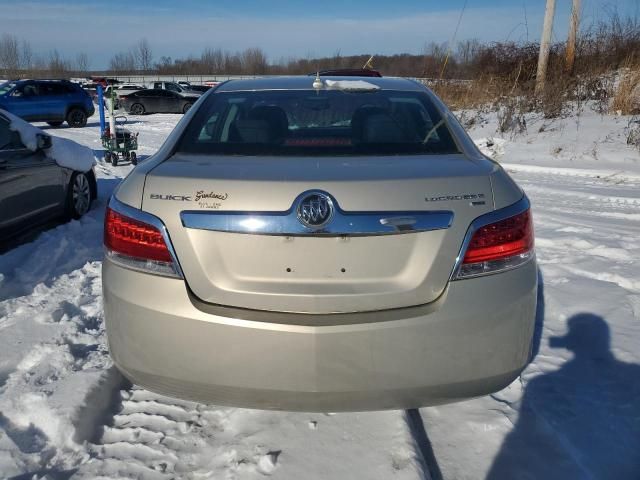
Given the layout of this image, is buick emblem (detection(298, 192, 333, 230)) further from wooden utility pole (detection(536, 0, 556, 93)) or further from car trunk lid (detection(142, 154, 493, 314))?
wooden utility pole (detection(536, 0, 556, 93))

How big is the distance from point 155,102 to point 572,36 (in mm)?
18836

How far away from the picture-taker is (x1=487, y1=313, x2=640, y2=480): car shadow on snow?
2359 mm

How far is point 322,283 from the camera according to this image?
2.04m

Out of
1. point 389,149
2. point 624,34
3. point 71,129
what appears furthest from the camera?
point 71,129

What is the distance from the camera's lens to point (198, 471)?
7.67 feet

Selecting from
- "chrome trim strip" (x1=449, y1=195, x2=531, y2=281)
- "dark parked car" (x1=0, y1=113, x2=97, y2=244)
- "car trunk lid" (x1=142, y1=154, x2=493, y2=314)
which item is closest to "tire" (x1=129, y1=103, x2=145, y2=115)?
"dark parked car" (x1=0, y1=113, x2=97, y2=244)

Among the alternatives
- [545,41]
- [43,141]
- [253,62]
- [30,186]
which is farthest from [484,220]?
[253,62]

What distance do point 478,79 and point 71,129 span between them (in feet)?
45.5

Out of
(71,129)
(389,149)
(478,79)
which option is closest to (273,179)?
(389,149)

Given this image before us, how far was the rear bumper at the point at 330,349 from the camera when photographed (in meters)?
2.04

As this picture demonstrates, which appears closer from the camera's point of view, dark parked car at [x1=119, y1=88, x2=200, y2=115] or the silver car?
the silver car

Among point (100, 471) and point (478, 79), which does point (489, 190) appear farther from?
point (478, 79)

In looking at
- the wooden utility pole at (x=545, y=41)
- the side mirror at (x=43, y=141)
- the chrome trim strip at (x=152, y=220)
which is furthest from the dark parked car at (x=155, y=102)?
the chrome trim strip at (x=152, y=220)

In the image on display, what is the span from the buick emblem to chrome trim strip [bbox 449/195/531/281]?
507 millimetres
